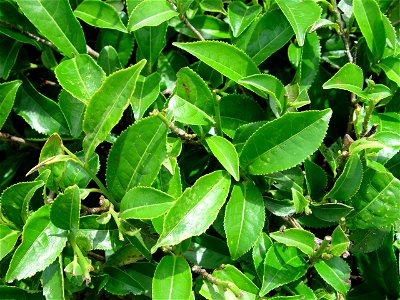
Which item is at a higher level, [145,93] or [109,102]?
[109,102]

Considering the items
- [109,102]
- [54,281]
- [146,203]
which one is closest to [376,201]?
[146,203]

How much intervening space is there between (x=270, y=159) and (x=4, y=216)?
2.30 feet

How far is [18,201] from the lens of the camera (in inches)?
53.9

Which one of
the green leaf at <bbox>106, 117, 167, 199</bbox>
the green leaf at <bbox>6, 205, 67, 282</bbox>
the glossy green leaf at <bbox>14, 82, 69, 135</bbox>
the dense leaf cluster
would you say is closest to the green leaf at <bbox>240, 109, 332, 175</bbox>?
the dense leaf cluster

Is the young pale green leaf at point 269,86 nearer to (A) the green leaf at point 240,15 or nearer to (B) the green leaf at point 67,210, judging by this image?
(A) the green leaf at point 240,15

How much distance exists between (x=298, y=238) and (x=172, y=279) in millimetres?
336

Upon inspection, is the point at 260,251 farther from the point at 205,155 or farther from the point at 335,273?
the point at 205,155

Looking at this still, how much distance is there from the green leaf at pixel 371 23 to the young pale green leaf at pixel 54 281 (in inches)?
40.5

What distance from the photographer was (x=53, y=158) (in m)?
1.21

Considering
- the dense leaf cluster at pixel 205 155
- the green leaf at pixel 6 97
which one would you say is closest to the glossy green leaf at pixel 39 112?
the dense leaf cluster at pixel 205 155

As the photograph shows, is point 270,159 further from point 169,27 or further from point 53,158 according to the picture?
point 169,27

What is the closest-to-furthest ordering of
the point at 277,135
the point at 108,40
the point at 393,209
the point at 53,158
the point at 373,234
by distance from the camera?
the point at 53,158 < the point at 277,135 < the point at 393,209 < the point at 373,234 < the point at 108,40

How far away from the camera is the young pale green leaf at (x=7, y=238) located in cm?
137

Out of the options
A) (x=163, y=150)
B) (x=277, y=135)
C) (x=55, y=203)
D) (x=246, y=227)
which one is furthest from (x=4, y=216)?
(x=277, y=135)
